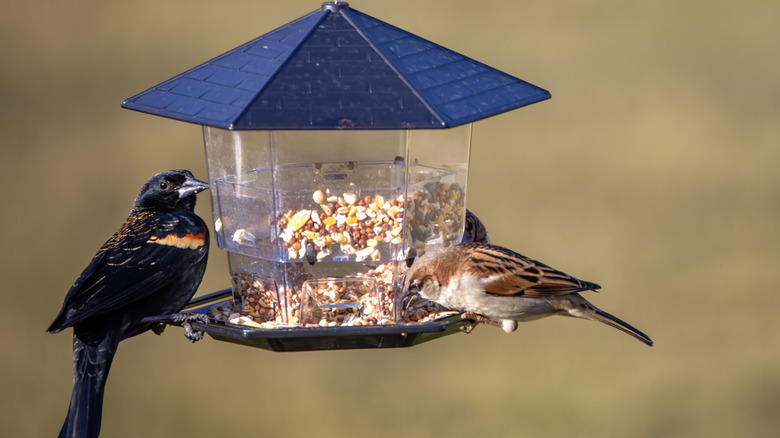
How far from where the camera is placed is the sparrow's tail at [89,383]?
5.49 meters

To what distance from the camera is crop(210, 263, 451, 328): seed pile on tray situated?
206 inches

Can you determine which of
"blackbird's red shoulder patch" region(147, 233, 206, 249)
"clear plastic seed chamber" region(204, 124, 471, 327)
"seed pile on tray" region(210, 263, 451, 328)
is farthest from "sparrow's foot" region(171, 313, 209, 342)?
"blackbird's red shoulder patch" region(147, 233, 206, 249)

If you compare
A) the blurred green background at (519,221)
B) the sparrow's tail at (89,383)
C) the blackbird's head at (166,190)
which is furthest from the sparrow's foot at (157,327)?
the blurred green background at (519,221)

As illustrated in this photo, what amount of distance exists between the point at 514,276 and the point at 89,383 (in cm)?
256

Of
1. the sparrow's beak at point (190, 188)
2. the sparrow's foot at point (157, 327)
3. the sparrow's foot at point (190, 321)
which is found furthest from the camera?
the sparrow's beak at point (190, 188)

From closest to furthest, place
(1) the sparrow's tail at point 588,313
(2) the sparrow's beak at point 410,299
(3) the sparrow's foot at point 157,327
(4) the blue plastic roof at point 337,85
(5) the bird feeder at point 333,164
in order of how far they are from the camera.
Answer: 1. (4) the blue plastic roof at point 337,85
2. (5) the bird feeder at point 333,164
3. (2) the sparrow's beak at point 410,299
4. (3) the sparrow's foot at point 157,327
5. (1) the sparrow's tail at point 588,313

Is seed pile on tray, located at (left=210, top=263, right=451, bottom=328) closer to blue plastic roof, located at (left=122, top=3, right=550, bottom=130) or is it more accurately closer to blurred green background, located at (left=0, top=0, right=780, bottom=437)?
blue plastic roof, located at (left=122, top=3, right=550, bottom=130)

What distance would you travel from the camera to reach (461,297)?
5.55 metres

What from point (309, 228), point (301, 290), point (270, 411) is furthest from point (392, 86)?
point (270, 411)

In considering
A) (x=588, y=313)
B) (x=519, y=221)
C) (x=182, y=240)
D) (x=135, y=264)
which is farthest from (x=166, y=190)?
(x=519, y=221)

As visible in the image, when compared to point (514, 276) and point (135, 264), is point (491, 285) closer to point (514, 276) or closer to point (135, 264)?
point (514, 276)

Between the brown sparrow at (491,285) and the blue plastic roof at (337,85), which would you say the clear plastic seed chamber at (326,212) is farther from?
the blue plastic roof at (337,85)

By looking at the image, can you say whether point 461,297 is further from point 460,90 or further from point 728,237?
point 728,237

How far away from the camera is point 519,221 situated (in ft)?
33.9
